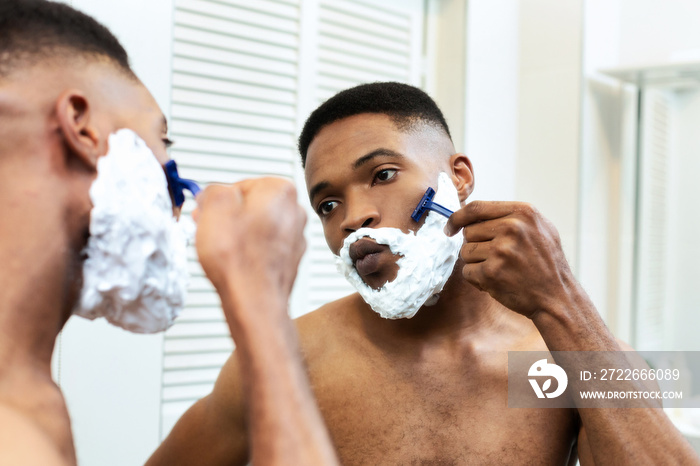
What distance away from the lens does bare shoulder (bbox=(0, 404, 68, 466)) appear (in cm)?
44

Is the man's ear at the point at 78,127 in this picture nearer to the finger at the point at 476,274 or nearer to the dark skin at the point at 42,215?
the dark skin at the point at 42,215

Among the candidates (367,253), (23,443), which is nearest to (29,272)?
(23,443)

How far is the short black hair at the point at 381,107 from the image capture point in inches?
42.3

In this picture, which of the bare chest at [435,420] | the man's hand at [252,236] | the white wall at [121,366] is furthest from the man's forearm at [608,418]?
the white wall at [121,366]

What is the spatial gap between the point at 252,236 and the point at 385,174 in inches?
19.7

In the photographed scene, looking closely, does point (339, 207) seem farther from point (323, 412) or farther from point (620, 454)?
point (620, 454)

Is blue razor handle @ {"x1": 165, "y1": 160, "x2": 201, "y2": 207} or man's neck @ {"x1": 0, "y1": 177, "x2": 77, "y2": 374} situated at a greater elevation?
blue razor handle @ {"x1": 165, "y1": 160, "x2": 201, "y2": 207}

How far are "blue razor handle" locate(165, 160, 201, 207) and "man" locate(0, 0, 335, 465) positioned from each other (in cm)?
8

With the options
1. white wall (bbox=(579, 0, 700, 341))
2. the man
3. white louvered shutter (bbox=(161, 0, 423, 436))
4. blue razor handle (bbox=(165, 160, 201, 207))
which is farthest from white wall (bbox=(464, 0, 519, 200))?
the man

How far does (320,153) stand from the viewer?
1064 millimetres

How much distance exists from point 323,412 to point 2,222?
2.19 feet

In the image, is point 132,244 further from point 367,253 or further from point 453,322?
point 453,322

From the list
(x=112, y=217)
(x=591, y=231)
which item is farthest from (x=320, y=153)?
(x=591, y=231)

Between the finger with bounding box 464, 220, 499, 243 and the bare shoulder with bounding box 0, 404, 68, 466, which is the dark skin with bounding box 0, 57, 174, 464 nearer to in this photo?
the bare shoulder with bounding box 0, 404, 68, 466
